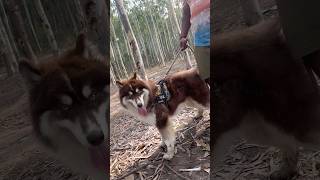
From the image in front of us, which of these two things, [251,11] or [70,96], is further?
[251,11]

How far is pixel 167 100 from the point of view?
5.78ft

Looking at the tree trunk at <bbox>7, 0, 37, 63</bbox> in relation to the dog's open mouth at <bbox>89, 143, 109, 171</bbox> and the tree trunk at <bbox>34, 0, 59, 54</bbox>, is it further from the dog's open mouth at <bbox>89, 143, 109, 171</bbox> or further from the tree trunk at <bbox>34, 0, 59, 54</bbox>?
the dog's open mouth at <bbox>89, 143, 109, 171</bbox>

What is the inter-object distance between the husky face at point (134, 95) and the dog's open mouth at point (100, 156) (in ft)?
1.25

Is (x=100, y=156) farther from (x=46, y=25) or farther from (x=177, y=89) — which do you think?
(x=177, y=89)

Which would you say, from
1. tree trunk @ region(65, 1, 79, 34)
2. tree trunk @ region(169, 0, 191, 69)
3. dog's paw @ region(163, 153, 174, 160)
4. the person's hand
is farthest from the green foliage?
dog's paw @ region(163, 153, 174, 160)

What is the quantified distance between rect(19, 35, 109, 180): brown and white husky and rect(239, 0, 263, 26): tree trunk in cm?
46

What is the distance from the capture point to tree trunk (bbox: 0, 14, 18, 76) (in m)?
1.06

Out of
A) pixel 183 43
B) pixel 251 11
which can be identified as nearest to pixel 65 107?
pixel 183 43

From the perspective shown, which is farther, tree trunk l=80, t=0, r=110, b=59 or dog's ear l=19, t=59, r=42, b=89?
tree trunk l=80, t=0, r=110, b=59

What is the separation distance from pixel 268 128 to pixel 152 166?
1.73ft

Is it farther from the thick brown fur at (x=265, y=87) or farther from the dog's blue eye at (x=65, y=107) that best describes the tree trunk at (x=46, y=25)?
the thick brown fur at (x=265, y=87)

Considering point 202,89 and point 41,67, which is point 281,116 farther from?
point 41,67

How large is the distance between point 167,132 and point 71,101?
68 centimetres

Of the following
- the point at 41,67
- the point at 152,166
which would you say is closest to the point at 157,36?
the point at 152,166
